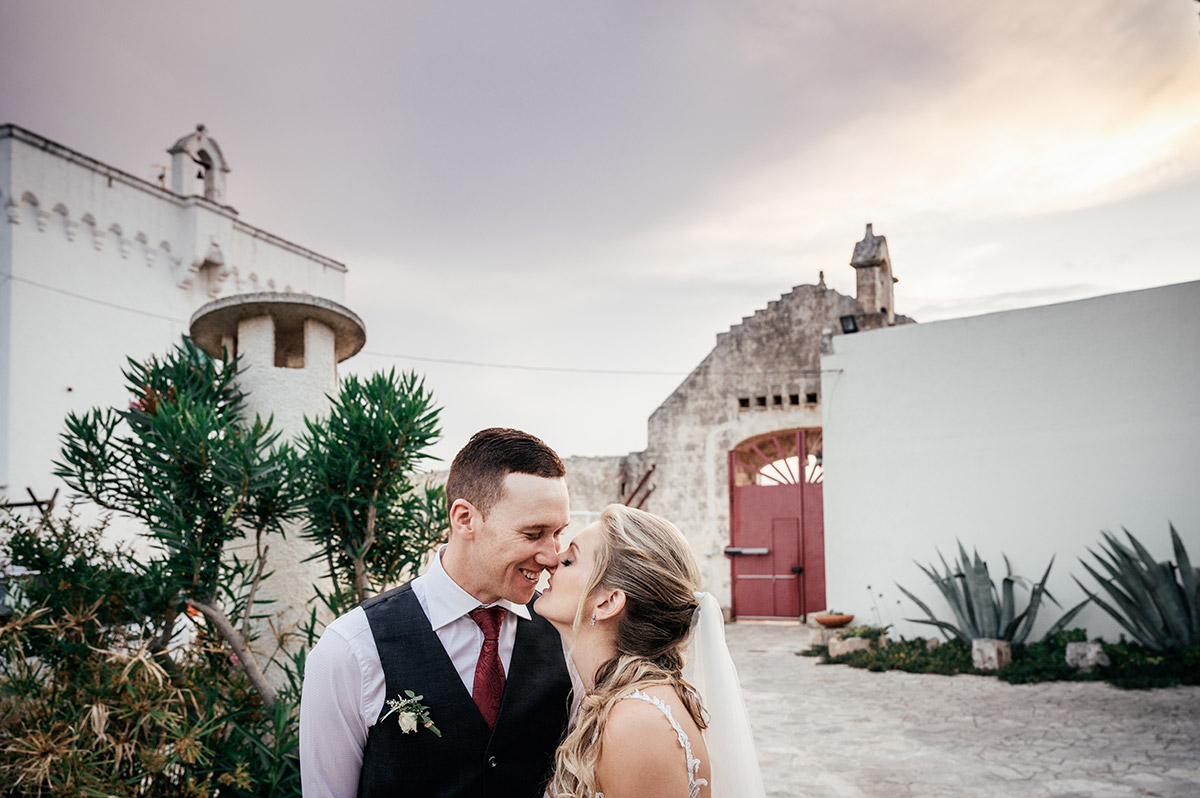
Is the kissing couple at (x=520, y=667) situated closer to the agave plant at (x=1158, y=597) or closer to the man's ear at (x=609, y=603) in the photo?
the man's ear at (x=609, y=603)

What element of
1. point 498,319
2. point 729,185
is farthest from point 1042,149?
point 498,319

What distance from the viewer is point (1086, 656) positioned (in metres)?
7.45

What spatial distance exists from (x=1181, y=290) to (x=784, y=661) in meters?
5.63

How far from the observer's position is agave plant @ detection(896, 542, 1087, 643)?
8172 millimetres

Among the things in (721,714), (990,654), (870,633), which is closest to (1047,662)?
(990,654)

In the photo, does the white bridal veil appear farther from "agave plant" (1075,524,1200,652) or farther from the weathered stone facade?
the weathered stone facade

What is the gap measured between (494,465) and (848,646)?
8.34 metres

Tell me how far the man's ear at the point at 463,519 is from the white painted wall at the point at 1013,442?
8541mm

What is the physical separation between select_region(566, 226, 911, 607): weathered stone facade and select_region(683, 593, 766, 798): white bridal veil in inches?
420

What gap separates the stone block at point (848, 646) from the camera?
29.9 ft

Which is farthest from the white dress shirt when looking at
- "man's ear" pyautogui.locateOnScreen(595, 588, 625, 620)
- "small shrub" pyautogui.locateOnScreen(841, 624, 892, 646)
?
"small shrub" pyautogui.locateOnScreen(841, 624, 892, 646)

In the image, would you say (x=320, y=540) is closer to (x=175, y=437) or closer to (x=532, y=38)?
(x=175, y=437)

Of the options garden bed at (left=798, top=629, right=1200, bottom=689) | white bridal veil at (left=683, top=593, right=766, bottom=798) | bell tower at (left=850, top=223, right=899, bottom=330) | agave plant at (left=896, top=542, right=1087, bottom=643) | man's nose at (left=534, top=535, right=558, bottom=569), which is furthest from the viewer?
bell tower at (left=850, top=223, right=899, bottom=330)

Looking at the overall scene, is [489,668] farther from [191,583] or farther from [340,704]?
[191,583]
